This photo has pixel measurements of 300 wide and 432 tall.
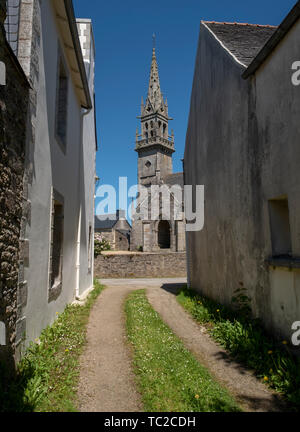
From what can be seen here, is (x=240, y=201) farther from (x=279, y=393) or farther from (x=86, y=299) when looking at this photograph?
(x=86, y=299)

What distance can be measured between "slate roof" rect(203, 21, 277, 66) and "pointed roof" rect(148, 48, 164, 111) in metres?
37.1

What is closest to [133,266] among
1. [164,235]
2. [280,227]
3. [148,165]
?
[280,227]

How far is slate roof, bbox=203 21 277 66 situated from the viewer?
21.5 ft

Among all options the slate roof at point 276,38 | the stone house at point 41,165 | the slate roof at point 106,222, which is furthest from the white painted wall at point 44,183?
the slate roof at point 106,222

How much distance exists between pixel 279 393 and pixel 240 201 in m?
3.42

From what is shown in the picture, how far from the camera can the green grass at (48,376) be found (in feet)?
9.52

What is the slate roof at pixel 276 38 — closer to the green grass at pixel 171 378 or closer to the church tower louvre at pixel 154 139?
the green grass at pixel 171 378

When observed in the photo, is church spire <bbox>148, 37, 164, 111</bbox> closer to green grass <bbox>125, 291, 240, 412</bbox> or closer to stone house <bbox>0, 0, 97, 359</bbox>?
stone house <bbox>0, 0, 97, 359</bbox>

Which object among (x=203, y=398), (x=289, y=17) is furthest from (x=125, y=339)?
(x=289, y=17)

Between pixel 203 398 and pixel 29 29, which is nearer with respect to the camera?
pixel 203 398

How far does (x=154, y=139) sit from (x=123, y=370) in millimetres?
39457

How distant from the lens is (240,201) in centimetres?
589

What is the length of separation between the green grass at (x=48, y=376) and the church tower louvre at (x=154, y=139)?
33.5 metres

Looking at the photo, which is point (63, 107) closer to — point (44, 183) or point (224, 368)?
point (44, 183)
